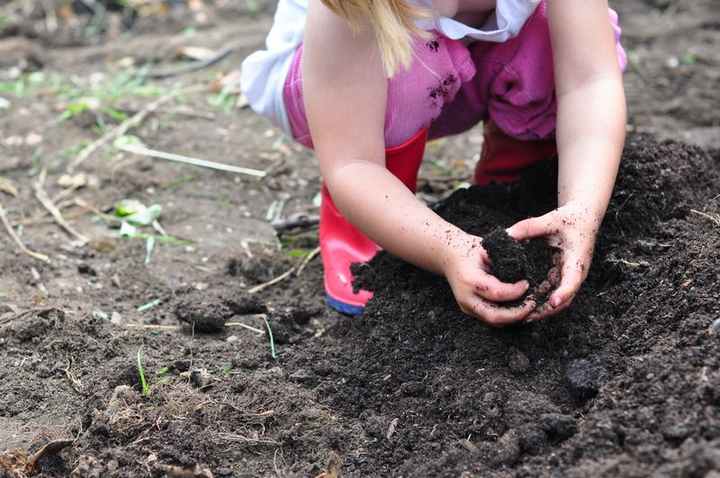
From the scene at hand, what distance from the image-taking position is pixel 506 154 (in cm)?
286

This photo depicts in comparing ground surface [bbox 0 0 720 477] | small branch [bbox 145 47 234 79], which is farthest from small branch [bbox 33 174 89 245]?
small branch [bbox 145 47 234 79]

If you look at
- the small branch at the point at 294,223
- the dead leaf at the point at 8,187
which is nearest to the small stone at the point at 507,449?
the small branch at the point at 294,223

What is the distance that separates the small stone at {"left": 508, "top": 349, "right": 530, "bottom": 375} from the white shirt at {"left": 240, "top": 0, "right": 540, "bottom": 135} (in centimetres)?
86

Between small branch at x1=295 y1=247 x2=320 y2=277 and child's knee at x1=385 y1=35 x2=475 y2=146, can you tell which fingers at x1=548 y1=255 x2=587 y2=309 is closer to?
child's knee at x1=385 y1=35 x2=475 y2=146

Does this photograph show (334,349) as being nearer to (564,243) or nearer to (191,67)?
(564,243)

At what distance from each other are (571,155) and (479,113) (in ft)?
1.94

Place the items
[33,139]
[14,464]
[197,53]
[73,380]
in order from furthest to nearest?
1. [197,53]
2. [33,139]
3. [73,380]
4. [14,464]

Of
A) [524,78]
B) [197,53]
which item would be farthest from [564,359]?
[197,53]

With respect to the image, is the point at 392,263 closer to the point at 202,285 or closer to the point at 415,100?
the point at 415,100

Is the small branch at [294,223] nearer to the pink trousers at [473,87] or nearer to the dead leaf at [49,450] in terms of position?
the pink trousers at [473,87]

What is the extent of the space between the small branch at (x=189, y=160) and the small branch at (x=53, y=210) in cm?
36

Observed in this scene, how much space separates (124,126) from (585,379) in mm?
2406

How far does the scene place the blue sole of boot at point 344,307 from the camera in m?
2.56

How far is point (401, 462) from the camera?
1.87 metres
